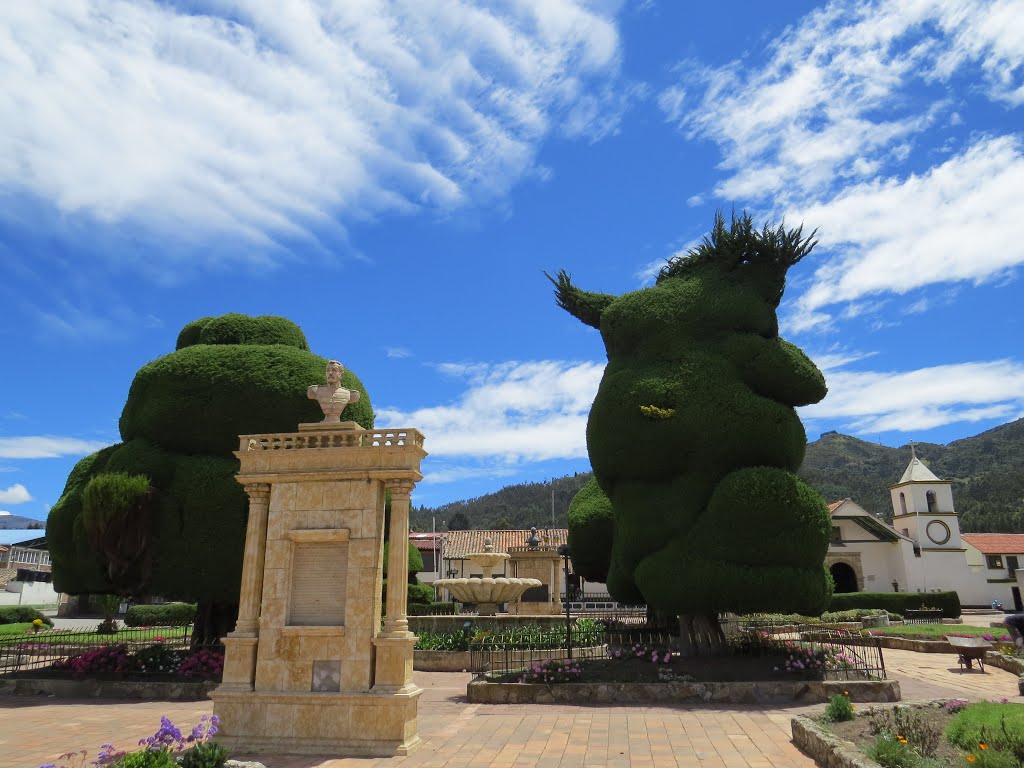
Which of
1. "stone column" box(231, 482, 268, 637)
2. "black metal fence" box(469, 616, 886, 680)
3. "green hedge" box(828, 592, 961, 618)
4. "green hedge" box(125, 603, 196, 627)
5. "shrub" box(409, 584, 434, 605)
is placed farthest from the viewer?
"green hedge" box(125, 603, 196, 627)

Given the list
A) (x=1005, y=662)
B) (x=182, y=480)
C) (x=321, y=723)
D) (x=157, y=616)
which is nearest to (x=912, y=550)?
(x=1005, y=662)

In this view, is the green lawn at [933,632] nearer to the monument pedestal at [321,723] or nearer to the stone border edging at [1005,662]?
the stone border edging at [1005,662]

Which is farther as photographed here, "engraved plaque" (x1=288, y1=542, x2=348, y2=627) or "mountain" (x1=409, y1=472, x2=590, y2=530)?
"mountain" (x1=409, y1=472, x2=590, y2=530)

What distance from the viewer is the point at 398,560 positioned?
1033 cm

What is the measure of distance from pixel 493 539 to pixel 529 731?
1488 inches

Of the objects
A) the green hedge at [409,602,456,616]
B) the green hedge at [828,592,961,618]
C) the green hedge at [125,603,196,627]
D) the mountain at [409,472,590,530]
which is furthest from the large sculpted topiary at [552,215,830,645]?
the mountain at [409,472,590,530]

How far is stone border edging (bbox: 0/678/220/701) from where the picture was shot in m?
14.2

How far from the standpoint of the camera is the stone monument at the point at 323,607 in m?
9.57

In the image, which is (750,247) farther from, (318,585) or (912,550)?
(912,550)

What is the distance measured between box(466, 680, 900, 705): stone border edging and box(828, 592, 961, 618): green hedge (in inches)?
1036

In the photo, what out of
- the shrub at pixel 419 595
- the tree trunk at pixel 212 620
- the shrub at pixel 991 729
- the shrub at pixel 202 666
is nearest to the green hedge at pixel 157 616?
the shrub at pixel 419 595

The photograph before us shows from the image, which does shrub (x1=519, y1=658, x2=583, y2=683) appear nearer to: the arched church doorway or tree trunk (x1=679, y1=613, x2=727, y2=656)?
tree trunk (x1=679, y1=613, x2=727, y2=656)

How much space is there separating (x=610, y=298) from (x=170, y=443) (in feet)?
40.1

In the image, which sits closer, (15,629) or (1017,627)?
(1017,627)
